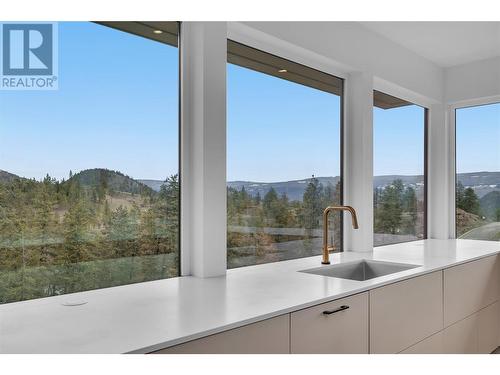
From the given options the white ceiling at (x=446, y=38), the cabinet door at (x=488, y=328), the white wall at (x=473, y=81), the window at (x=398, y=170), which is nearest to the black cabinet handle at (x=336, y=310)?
the cabinet door at (x=488, y=328)

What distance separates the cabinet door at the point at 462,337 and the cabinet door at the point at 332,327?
89cm

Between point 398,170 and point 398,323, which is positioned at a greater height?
point 398,170

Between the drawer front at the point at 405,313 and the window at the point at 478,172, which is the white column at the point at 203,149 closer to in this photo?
the drawer front at the point at 405,313

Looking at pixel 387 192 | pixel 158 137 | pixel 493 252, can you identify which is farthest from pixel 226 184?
pixel 493 252

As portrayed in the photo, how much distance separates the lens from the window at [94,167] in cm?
163

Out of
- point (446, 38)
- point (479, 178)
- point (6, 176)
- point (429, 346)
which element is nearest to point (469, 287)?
point (429, 346)

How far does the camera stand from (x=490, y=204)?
379cm

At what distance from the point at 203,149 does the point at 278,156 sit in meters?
0.72

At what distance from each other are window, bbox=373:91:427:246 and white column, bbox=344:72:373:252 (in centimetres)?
31

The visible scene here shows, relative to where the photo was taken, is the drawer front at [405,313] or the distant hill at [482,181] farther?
the distant hill at [482,181]
